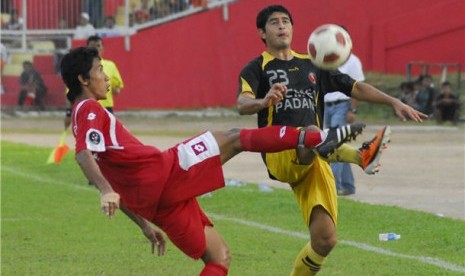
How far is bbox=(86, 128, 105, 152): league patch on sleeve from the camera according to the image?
778 centimetres

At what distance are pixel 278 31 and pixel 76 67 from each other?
5.98 ft

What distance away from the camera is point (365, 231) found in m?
13.1

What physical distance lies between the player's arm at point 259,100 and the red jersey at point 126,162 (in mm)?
900

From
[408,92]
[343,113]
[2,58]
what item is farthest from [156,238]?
[2,58]

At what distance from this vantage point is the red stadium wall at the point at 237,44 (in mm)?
34875

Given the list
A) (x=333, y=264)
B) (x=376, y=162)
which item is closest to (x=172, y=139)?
(x=333, y=264)

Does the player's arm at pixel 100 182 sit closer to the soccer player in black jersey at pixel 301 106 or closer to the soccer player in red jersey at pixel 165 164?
the soccer player in red jersey at pixel 165 164

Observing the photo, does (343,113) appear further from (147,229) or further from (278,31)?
(147,229)

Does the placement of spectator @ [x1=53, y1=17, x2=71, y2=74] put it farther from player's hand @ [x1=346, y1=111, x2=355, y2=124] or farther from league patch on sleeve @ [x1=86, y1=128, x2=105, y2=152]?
league patch on sleeve @ [x1=86, y1=128, x2=105, y2=152]

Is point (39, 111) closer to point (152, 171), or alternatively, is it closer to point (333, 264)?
point (333, 264)

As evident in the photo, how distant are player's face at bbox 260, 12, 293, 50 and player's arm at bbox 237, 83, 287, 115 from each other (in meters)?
0.48

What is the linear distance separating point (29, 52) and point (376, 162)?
31.3 meters

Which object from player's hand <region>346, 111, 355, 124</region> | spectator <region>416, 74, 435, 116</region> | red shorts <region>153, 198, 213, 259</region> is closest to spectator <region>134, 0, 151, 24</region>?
spectator <region>416, 74, 435, 116</region>

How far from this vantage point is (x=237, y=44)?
122 ft
